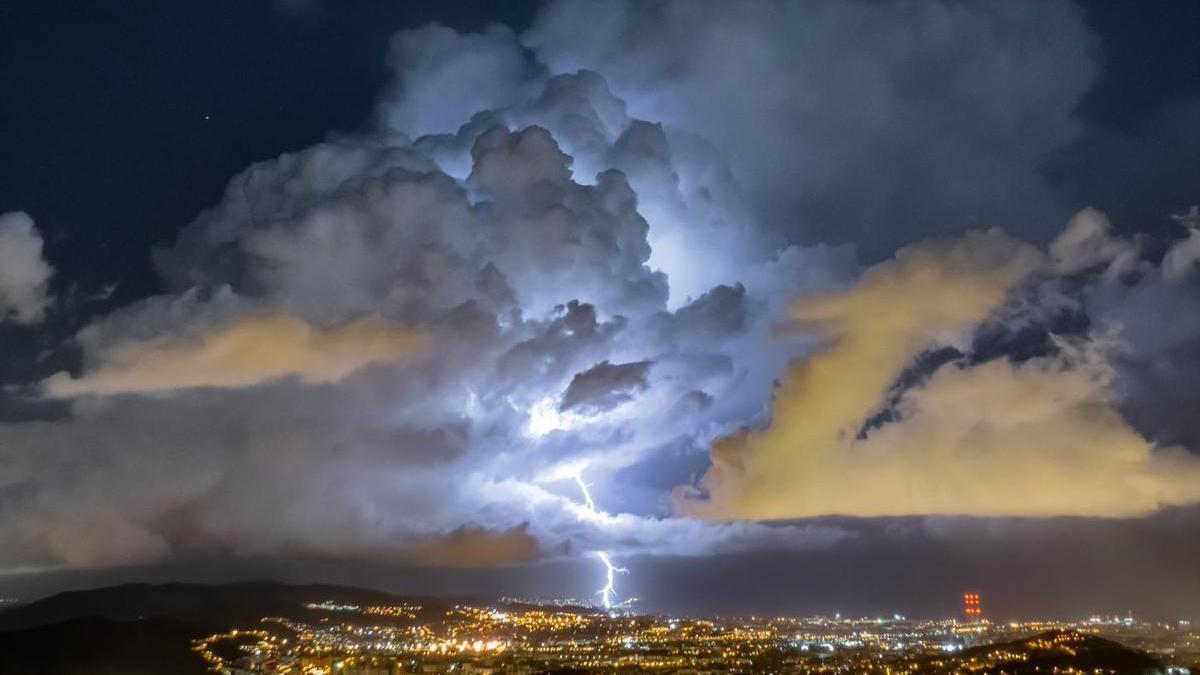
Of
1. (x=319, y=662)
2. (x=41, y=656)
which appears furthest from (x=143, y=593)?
(x=41, y=656)

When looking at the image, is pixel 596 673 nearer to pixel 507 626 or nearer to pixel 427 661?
pixel 427 661

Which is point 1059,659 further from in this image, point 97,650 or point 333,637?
point 333,637

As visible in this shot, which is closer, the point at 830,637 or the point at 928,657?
the point at 928,657

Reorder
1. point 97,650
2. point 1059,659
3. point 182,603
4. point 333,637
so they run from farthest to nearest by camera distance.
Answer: point 182,603
point 333,637
point 1059,659
point 97,650

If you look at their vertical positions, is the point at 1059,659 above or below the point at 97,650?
below

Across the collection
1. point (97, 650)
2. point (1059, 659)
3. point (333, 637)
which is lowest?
point (333, 637)

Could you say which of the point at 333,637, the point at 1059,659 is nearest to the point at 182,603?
the point at 333,637

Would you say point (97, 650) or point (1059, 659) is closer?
point (97, 650)
